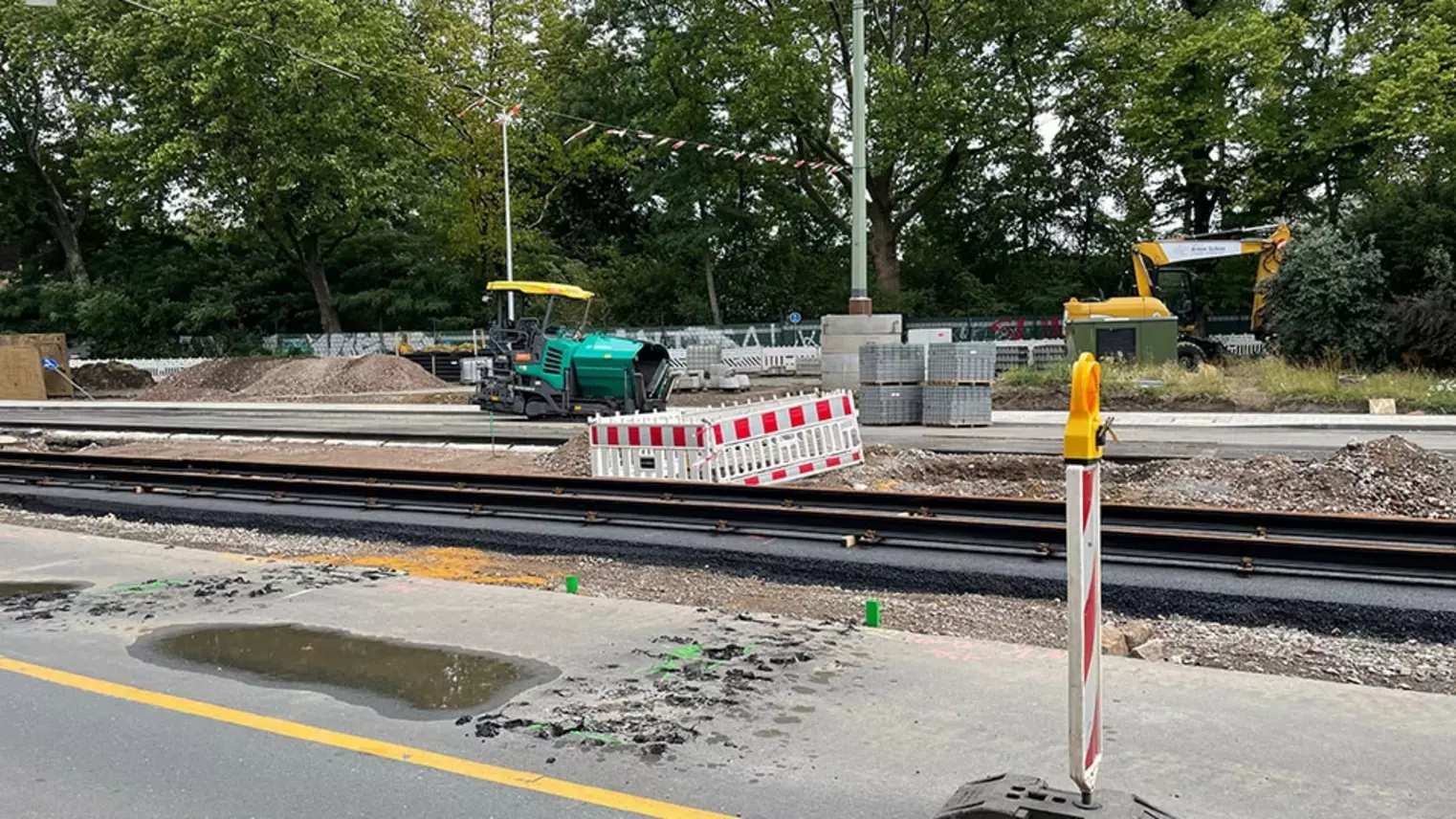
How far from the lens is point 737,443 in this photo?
1134 cm

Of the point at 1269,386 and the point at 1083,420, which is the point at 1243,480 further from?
the point at 1269,386

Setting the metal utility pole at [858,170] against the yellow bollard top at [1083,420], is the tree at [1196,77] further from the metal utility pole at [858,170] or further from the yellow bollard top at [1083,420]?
the yellow bollard top at [1083,420]

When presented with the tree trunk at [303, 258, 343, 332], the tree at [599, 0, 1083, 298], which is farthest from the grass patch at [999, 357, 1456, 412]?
the tree trunk at [303, 258, 343, 332]

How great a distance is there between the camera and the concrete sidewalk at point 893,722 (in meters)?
3.85

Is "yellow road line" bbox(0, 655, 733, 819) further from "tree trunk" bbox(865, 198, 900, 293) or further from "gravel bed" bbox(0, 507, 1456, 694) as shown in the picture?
"tree trunk" bbox(865, 198, 900, 293)

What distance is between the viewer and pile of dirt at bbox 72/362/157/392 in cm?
4078

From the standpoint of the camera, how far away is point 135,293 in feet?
161

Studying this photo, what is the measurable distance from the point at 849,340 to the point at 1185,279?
40.9 feet

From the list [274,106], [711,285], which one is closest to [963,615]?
[711,285]

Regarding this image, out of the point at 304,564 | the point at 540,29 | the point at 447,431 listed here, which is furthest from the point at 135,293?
the point at 304,564

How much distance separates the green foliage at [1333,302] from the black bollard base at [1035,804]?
23363 millimetres

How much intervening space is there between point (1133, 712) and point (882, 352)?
13852mm

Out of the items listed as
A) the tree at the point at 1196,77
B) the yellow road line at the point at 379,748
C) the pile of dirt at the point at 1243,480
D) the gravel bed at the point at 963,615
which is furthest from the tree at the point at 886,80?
the yellow road line at the point at 379,748

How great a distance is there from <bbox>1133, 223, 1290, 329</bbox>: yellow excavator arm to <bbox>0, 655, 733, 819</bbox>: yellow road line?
83.5 feet
